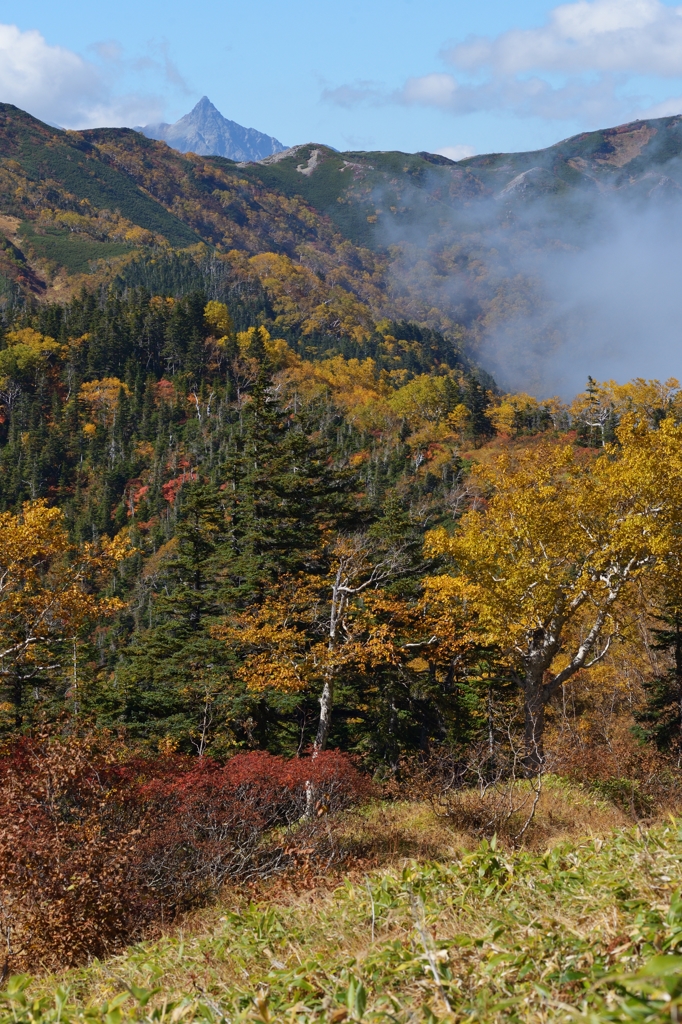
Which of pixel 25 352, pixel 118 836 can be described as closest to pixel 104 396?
pixel 25 352

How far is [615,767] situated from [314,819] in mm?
7804

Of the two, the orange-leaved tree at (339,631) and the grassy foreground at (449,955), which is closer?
the grassy foreground at (449,955)

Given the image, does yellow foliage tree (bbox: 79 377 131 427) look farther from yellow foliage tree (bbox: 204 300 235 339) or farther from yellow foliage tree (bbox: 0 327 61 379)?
yellow foliage tree (bbox: 204 300 235 339)

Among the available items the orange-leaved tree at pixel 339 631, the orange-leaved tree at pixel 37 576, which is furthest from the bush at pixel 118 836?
the orange-leaved tree at pixel 37 576

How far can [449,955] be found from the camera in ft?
14.8

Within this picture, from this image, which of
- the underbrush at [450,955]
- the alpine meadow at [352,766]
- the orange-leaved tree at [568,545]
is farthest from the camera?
the orange-leaved tree at [568,545]

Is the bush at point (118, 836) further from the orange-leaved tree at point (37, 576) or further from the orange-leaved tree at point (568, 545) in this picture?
the orange-leaved tree at point (568, 545)

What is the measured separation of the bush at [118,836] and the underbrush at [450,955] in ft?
6.29

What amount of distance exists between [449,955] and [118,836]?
682cm

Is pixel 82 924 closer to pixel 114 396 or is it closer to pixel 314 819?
pixel 314 819

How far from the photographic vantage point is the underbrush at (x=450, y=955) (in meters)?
3.74

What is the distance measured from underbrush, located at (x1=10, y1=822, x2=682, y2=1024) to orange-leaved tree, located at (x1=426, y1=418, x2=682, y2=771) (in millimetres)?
10041

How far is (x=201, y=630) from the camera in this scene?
2889 cm

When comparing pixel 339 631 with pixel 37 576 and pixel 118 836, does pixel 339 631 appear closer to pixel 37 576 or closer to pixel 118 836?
pixel 37 576
